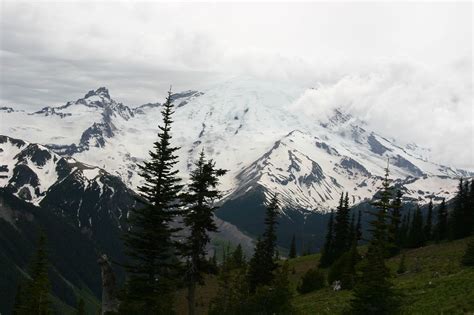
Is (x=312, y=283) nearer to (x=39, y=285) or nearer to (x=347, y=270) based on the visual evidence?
(x=347, y=270)

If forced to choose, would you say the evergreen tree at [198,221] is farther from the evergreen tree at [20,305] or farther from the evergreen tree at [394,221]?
the evergreen tree at [20,305]

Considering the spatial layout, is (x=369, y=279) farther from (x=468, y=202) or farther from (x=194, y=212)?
(x=468, y=202)

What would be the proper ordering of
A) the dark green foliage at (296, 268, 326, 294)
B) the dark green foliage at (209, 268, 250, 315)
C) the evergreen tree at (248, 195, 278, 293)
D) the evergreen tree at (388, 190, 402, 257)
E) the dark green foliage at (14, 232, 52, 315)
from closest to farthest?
the evergreen tree at (388, 190, 402, 257), the dark green foliage at (209, 268, 250, 315), the dark green foliage at (14, 232, 52, 315), the evergreen tree at (248, 195, 278, 293), the dark green foliage at (296, 268, 326, 294)

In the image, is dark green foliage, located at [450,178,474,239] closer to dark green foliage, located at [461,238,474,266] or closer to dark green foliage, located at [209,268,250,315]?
dark green foliage, located at [209,268,250,315]

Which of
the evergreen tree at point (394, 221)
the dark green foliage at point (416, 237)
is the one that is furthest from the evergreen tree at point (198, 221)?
the dark green foliage at point (416, 237)

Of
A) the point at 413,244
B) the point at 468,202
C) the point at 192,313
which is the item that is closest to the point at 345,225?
the point at 413,244

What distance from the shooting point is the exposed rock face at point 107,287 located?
38281 millimetres

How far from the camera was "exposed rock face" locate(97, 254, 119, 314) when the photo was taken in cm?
3828

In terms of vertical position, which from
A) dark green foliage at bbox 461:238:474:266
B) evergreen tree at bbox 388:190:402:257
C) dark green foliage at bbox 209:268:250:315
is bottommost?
dark green foliage at bbox 209:268:250:315

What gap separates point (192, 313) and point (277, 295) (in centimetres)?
650

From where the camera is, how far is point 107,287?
38.8 m

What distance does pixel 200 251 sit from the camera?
4531 cm

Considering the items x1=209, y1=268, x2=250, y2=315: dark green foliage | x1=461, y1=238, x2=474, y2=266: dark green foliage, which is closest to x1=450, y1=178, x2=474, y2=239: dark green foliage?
x1=209, y1=268, x2=250, y2=315: dark green foliage

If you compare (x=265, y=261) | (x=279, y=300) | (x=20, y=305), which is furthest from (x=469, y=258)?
(x=20, y=305)
